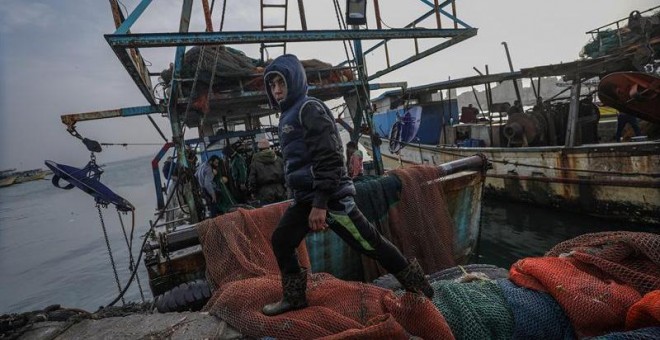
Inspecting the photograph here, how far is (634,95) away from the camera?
7059 mm

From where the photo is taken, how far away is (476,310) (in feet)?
7.53

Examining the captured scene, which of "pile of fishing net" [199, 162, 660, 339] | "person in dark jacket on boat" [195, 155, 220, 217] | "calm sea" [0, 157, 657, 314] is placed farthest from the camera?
"calm sea" [0, 157, 657, 314]

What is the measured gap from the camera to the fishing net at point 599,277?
2068 millimetres

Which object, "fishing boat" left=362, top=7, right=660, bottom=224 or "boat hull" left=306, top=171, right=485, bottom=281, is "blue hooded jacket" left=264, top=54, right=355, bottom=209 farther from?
"fishing boat" left=362, top=7, right=660, bottom=224

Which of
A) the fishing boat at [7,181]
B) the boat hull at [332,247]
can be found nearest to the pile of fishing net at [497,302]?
the boat hull at [332,247]

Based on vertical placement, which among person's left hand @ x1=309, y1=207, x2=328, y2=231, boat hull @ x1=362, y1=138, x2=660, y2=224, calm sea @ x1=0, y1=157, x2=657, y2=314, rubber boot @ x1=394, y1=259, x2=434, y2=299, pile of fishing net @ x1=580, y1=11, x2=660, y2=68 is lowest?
calm sea @ x1=0, y1=157, x2=657, y2=314

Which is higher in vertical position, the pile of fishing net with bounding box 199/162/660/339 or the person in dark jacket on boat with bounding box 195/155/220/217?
the person in dark jacket on boat with bounding box 195/155/220/217

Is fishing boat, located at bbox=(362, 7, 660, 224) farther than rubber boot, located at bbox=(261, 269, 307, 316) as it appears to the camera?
Yes

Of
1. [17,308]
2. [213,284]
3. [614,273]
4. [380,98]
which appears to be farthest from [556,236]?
[17,308]

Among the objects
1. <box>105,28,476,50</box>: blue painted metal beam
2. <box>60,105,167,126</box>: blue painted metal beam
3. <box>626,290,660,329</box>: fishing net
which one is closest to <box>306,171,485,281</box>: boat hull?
<box>105,28,476,50</box>: blue painted metal beam

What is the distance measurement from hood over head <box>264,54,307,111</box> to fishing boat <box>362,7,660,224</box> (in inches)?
153

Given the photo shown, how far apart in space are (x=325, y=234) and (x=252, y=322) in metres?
2.32

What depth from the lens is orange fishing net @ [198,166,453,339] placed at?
2.11 metres

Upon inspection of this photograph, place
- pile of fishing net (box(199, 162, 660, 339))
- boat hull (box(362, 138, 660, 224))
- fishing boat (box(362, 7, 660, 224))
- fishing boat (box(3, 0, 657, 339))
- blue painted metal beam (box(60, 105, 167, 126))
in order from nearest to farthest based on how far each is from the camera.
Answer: pile of fishing net (box(199, 162, 660, 339)), fishing boat (box(3, 0, 657, 339)), blue painted metal beam (box(60, 105, 167, 126)), fishing boat (box(362, 7, 660, 224)), boat hull (box(362, 138, 660, 224))
